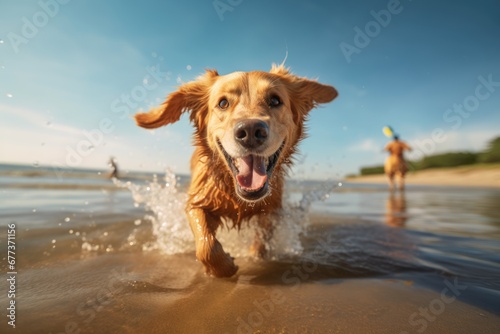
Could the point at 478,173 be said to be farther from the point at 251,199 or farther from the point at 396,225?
the point at 251,199

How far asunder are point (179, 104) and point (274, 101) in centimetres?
123

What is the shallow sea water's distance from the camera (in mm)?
1547

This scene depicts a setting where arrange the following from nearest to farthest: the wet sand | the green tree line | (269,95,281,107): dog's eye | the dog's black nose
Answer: the wet sand → the dog's black nose → (269,95,281,107): dog's eye → the green tree line

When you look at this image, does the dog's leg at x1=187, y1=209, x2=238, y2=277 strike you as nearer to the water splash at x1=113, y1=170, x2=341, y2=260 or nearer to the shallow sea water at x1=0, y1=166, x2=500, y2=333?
the shallow sea water at x1=0, y1=166, x2=500, y2=333

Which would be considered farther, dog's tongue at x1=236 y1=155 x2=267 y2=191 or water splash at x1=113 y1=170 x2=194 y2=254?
water splash at x1=113 y1=170 x2=194 y2=254

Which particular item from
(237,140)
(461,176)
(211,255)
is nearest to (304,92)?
(237,140)

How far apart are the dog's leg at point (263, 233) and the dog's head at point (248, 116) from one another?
1.90ft

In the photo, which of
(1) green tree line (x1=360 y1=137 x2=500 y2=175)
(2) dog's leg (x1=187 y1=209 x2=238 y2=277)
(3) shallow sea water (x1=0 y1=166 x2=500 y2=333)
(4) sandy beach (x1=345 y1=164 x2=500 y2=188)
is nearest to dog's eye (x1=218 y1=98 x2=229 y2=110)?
(2) dog's leg (x1=187 y1=209 x2=238 y2=277)

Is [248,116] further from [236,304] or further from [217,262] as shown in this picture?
[236,304]

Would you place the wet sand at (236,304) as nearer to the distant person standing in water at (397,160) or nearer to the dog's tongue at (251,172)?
the dog's tongue at (251,172)

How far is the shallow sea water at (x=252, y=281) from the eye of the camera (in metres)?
1.55

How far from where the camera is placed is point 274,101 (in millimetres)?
2852

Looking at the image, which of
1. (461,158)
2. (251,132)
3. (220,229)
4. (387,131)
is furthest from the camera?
(461,158)

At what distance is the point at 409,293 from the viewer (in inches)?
77.0
